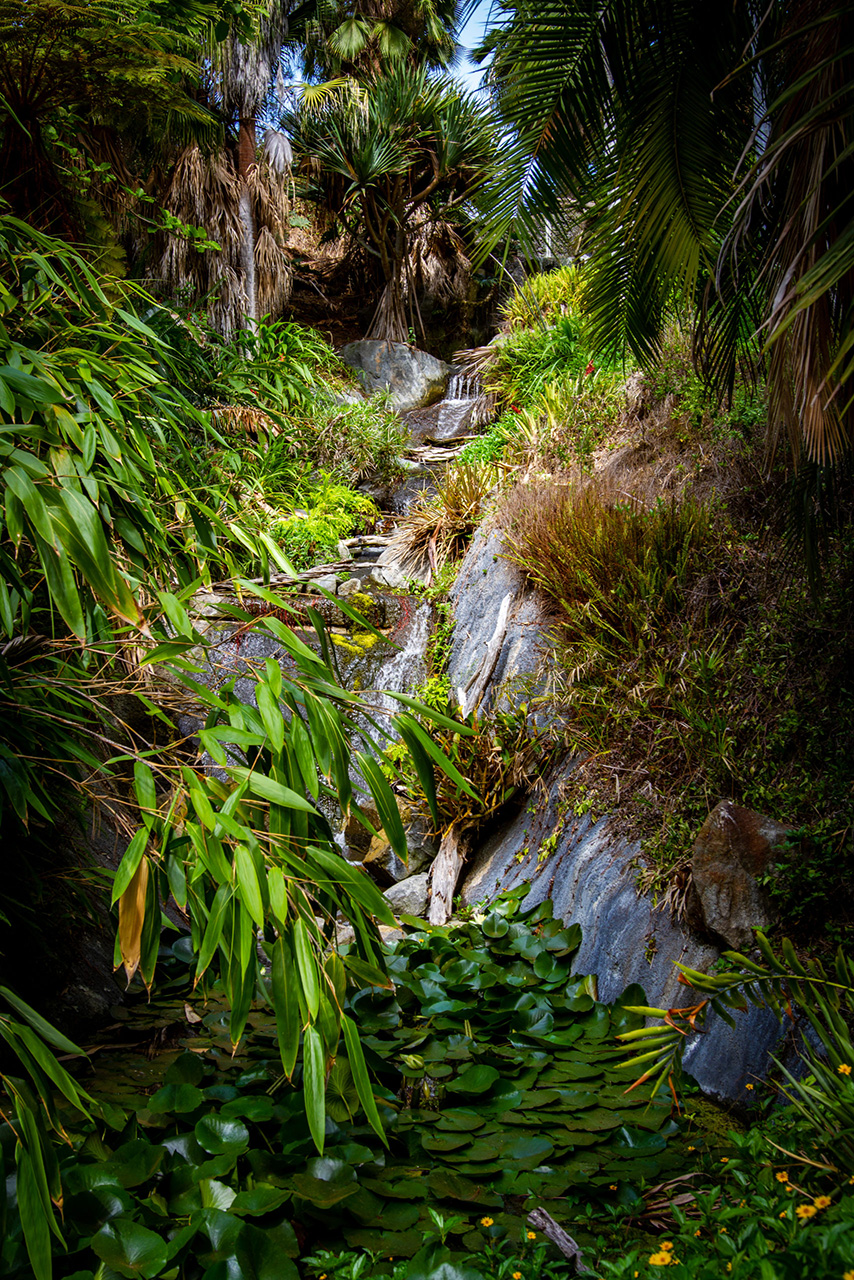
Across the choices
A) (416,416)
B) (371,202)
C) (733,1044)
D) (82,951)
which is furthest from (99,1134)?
(371,202)

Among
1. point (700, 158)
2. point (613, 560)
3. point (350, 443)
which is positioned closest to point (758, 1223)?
point (700, 158)

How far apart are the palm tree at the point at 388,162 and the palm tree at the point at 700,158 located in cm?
797

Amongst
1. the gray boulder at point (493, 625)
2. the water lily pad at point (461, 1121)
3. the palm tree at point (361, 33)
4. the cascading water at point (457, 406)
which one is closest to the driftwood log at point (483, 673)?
the gray boulder at point (493, 625)

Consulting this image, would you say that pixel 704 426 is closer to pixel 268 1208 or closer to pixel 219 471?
pixel 219 471

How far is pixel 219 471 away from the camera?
4953mm

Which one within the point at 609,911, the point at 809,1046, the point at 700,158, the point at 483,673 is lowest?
the point at 609,911

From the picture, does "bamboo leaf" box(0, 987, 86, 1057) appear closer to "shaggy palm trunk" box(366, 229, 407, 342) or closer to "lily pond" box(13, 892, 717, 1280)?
"lily pond" box(13, 892, 717, 1280)

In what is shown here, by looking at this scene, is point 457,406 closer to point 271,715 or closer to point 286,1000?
point 271,715

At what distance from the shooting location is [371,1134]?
6.89 feet

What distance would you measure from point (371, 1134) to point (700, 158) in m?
3.20

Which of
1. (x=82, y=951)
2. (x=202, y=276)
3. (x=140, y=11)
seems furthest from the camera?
(x=202, y=276)

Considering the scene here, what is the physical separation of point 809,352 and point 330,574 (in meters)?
4.73

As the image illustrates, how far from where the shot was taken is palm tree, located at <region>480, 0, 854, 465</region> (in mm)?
2068

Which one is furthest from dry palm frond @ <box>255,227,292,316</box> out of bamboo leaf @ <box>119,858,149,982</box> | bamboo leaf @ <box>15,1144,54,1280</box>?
bamboo leaf @ <box>15,1144,54,1280</box>
